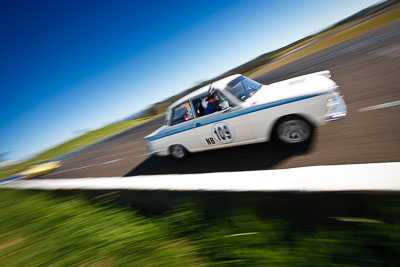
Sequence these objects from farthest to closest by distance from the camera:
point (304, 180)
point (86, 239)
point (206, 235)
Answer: point (86, 239) → point (206, 235) → point (304, 180)

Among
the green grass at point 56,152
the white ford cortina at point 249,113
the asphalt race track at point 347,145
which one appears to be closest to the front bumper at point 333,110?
the white ford cortina at point 249,113

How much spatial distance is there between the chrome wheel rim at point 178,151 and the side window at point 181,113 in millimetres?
655

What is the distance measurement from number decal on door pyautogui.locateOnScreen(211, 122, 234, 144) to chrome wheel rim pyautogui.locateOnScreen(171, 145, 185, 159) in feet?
3.91

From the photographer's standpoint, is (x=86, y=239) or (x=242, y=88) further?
(x=242, y=88)

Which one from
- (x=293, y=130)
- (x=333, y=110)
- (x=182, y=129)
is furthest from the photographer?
(x=182, y=129)

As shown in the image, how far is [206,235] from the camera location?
210 centimetres

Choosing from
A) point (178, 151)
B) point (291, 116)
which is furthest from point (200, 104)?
point (291, 116)

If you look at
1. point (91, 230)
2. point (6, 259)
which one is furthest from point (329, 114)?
point (6, 259)

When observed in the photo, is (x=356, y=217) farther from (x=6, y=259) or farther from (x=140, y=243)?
(x=6, y=259)

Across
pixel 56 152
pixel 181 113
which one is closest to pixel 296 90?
pixel 181 113

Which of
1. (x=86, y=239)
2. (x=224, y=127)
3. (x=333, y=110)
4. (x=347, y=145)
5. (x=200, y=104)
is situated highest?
(x=200, y=104)

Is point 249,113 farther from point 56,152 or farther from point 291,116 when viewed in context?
point 56,152

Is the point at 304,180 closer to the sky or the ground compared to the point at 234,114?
closer to the ground

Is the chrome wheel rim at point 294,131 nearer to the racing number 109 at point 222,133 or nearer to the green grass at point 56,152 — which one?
the racing number 109 at point 222,133
